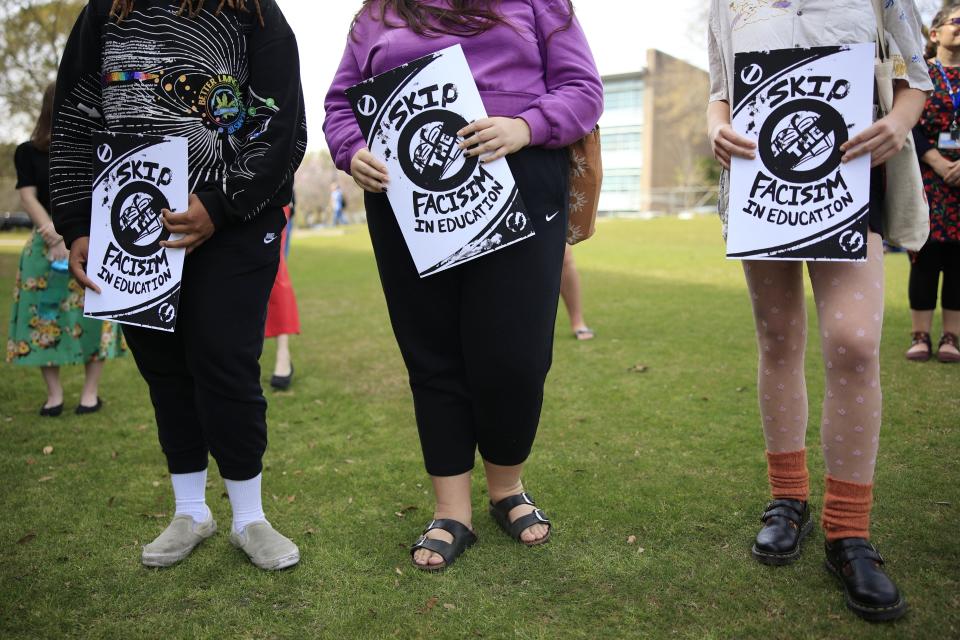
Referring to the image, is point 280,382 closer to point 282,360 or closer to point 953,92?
point 282,360

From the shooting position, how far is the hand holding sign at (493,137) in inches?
85.2

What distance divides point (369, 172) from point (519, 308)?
23.3 inches

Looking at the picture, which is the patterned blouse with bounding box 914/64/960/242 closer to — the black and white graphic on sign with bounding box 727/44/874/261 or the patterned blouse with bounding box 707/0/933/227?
the patterned blouse with bounding box 707/0/933/227

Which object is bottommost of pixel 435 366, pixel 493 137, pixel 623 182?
pixel 623 182

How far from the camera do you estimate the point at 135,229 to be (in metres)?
2.33

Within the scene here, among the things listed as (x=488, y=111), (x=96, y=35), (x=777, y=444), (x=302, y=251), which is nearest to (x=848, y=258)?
(x=777, y=444)

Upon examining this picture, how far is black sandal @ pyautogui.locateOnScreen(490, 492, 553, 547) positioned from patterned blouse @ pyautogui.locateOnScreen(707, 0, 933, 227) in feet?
4.76

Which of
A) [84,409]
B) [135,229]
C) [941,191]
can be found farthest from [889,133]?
[84,409]

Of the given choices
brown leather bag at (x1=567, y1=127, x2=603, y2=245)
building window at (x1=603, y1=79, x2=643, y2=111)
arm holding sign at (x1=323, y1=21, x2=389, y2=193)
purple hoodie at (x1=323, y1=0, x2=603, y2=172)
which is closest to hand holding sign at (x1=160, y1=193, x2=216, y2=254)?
arm holding sign at (x1=323, y1=21, x2=389, y2=193)

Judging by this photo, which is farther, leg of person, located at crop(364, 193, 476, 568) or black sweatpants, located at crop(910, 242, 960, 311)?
black sweatpants, located at crop(910, 242, 960, 311)

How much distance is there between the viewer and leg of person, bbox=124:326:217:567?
2.45 m

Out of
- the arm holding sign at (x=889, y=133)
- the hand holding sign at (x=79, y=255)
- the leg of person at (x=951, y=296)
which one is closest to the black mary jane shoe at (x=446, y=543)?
the hand holding sign at (x=79, y=255)

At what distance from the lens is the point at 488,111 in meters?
2.25

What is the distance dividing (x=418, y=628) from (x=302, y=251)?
1759cm
